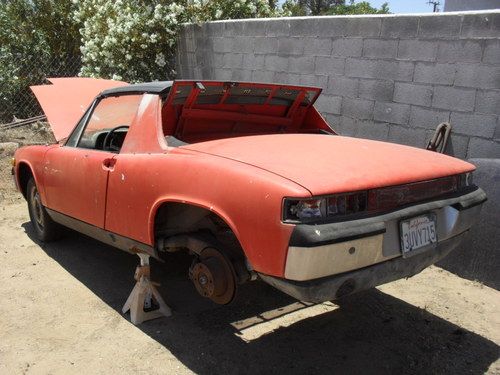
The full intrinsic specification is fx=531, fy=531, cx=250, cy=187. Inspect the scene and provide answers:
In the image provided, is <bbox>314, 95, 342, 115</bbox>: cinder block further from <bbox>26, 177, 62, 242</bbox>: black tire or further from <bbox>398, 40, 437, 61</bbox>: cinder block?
<bbox>26, 177, 62, 242</bbox>: black tire

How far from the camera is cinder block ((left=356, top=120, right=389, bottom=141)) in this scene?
520 centimetres

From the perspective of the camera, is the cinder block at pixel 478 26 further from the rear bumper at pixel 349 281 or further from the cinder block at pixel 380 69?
the rear bumper at pixel 349 281

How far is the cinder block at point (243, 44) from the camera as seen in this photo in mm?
6867

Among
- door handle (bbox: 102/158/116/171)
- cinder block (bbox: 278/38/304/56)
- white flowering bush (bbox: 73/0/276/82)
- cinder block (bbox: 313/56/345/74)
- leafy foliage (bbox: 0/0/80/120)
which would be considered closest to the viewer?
door handle (bbox: 102/158/116/171)

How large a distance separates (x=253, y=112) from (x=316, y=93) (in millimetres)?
529

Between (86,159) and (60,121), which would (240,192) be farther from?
(60,121)

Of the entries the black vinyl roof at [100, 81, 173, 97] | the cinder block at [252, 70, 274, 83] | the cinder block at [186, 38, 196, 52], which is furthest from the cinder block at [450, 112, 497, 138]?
the cinder block at [186, 38, 196, 52]

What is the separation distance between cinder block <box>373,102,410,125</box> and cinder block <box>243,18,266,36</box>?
210cm

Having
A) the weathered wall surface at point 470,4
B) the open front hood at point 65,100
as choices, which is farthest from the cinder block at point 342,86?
the weathered wall surface at point 470,4

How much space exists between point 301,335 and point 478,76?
2.61 m

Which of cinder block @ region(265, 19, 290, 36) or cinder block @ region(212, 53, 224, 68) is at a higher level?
cinder block @ region(265, 19, 290, 36)

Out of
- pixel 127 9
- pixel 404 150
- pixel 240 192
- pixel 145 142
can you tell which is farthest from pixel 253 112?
pixel 127 9

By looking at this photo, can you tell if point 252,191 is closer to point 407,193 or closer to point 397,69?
point 407,193

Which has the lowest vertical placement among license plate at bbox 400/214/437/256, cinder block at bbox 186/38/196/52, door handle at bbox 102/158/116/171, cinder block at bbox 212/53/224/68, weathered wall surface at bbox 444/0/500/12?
license plate at bbox 400/214/437/256
